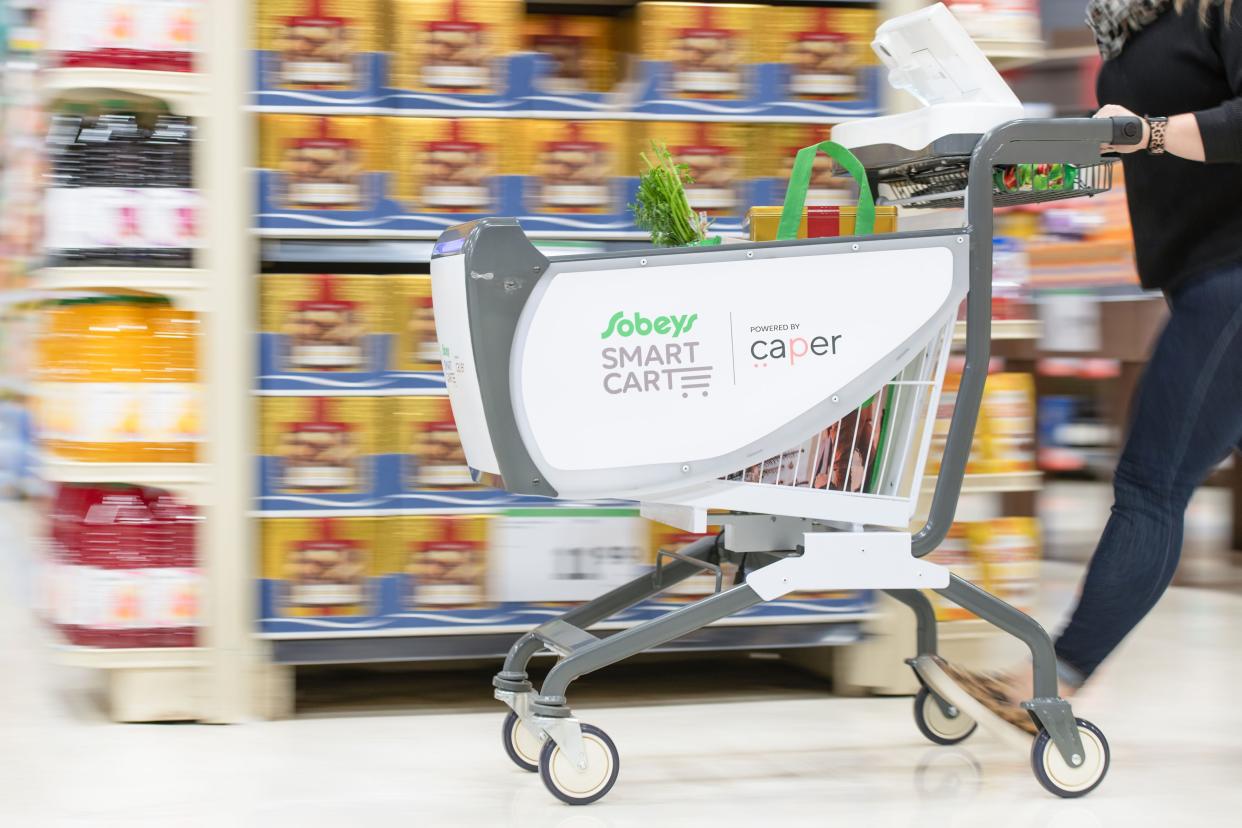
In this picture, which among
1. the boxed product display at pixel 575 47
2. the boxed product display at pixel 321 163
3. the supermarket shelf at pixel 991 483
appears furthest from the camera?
the boxed product display at pixel 575 47

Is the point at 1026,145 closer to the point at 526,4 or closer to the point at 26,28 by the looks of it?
the point at 526,4

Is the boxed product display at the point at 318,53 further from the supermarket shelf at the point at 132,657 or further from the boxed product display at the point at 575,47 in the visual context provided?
the supermarket shelf at the point at 132,657

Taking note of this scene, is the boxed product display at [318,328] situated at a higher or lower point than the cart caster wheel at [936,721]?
higher

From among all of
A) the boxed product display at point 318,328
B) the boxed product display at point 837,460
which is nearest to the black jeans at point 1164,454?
the boxed product display at point 837,460

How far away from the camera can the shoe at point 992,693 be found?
7.59ft

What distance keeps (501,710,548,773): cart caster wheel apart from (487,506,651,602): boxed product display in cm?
41

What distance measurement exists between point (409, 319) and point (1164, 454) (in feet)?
4.41

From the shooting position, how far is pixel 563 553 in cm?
281

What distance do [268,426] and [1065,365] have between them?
13.5 feet

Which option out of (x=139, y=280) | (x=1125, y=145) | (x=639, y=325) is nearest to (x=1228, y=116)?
(x=1125, y=145)

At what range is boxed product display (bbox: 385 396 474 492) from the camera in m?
2.75

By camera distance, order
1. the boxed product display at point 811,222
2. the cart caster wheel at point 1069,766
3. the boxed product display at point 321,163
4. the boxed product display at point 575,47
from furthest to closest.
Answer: the boxed product display at point 575,47, the boxed product display at point 321,163, the boxed product display at point 811,222, the cart caster wheel at point 1069,766

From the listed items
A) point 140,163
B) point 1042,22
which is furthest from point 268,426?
point 1042,22

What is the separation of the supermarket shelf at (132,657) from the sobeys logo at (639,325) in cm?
111
